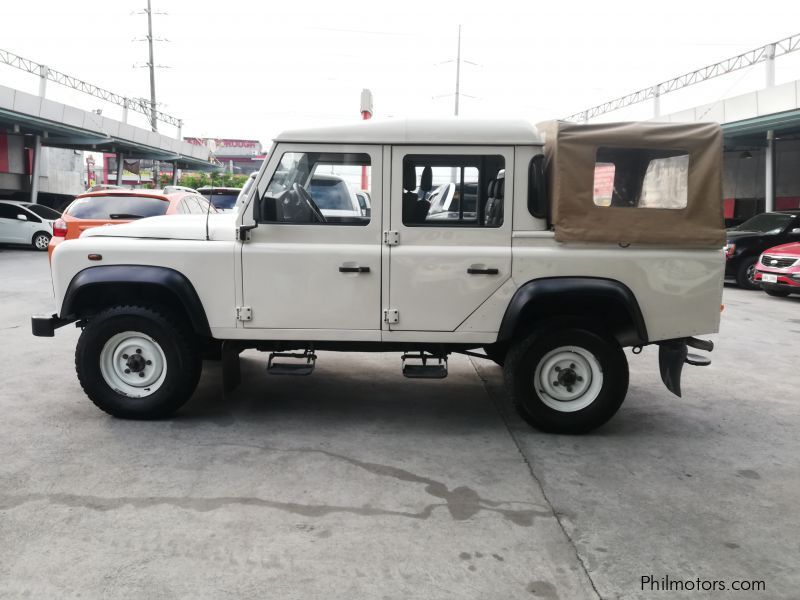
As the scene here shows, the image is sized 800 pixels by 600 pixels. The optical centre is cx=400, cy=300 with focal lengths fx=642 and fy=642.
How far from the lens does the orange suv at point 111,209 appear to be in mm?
9117

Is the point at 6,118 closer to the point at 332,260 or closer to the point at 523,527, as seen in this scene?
the point at 332,260

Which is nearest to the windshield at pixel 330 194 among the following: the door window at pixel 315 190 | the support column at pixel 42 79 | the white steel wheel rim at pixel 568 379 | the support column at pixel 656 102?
the door window at pixel 315 190

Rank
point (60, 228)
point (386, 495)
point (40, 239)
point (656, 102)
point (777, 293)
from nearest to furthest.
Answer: point (386, 495) → point (60, 228) → point (777, 293) → point (40, 239) → point (656, 102)

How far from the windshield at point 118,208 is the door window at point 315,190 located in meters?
5.18

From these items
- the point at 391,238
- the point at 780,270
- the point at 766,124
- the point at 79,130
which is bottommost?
the point at 780,270

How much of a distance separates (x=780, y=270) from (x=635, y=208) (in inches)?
375

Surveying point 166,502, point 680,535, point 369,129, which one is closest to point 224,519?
point 166,502

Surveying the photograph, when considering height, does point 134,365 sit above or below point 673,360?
below

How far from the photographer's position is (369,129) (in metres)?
4.58

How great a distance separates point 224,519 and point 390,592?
106 cm

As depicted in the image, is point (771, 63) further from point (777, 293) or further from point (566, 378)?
point (566, 378)

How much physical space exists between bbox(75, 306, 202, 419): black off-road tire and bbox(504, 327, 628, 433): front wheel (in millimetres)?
2383

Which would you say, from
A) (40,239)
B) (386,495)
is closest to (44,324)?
(386,495)

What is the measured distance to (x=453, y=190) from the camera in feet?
15.2
